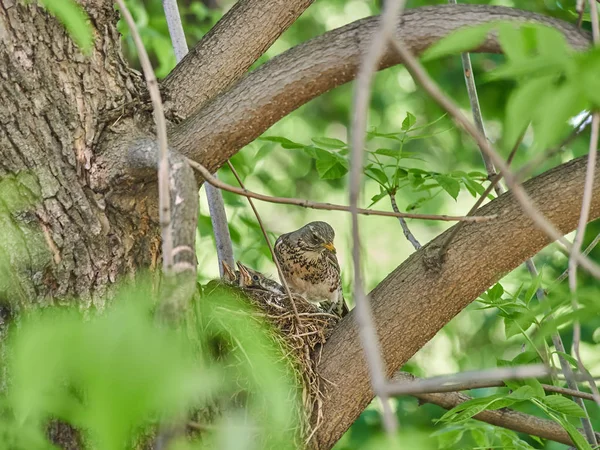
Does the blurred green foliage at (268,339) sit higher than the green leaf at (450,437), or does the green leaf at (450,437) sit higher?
the blurred green foliage at (268,339)

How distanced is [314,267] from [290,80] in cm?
226

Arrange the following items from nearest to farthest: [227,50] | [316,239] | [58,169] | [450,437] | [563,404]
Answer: [58,169] < [563,404] < [227,50] < [450,437] < [316,239]

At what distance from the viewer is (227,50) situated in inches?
107

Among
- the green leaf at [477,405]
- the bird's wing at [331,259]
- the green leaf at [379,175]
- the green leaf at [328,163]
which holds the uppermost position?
the bird's wing at [331,259]

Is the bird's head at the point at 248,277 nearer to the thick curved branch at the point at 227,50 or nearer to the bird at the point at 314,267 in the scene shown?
the bird at the point at 314,267

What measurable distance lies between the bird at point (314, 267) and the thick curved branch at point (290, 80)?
2.11m

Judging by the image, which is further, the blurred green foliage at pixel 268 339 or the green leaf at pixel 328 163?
the green leaf at pixel 328 163

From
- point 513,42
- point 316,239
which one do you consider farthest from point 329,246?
point 513,42

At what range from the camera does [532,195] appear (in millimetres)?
2398

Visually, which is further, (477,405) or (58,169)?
(477,405)

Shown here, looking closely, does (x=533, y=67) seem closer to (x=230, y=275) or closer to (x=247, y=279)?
(x=230, y=275)

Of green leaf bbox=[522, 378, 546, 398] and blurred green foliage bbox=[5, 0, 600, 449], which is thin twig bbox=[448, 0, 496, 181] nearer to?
blurred green foliage bbox=[5, 0, 600, 449]

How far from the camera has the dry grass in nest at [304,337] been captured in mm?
2617

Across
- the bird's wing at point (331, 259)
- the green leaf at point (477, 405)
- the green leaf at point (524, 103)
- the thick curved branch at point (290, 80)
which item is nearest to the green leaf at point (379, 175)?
the thick curved branch at point (290, 80)
